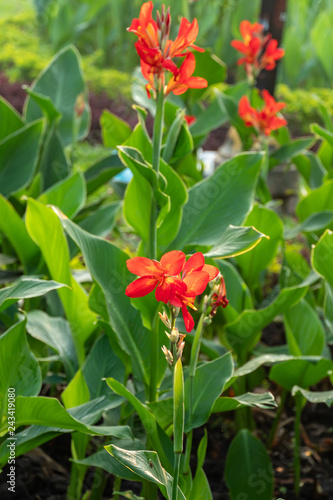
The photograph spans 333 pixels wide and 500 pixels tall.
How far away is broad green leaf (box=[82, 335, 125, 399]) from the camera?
1294mm

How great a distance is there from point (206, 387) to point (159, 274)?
404 mm

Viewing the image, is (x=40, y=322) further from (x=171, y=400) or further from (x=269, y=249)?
(x=269, y=249)

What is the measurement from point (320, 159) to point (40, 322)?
3.82 ft

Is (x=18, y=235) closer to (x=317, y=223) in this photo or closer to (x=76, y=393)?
(x=76, y=393)

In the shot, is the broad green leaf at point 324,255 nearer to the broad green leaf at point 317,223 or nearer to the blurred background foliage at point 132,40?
the broad green leaf at point 317,223

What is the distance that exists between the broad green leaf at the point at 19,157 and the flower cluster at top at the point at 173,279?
36.8 inches

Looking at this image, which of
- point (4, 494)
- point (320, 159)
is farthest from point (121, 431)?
point (320, 159)

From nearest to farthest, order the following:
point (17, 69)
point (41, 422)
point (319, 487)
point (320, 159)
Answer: point (41, 422), point (319, 487), point (320, 159), point (17, 69)

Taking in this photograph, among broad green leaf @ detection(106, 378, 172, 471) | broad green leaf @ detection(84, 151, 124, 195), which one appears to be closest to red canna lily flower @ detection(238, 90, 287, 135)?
broad green leaf @ detection(84, 151, 124, 195)

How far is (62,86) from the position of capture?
6.27 feet

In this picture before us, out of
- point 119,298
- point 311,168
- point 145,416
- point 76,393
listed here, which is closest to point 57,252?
point 119,298

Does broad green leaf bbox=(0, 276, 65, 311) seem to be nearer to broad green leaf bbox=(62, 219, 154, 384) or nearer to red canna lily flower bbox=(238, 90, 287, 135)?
broad green leaf bbox=(62, 219, 154, 384)

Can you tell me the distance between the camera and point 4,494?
4.43ft

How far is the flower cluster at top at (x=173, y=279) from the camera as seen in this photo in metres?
0.82
